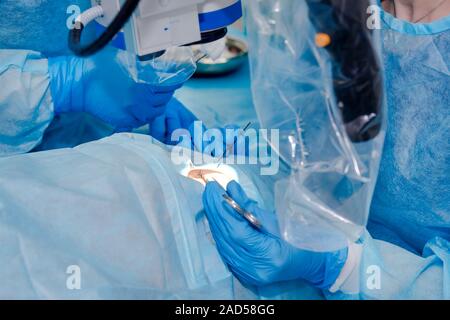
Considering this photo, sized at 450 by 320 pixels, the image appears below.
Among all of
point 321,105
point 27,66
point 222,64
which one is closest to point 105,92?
point 27,66

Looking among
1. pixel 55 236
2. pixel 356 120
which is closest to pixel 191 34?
pixel 356 120

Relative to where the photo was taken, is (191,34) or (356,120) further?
(191,34)

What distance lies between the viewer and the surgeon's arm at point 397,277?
973 millimetres

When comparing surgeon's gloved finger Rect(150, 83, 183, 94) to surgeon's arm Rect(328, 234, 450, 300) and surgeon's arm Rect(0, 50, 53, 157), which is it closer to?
surgeon's arm Rect(0, 50, 53, 157)

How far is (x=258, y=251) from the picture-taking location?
36.8 inches

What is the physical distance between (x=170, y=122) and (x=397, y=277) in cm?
71

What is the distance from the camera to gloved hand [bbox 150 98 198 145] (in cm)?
135

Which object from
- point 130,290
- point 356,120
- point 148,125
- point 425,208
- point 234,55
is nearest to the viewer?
point 356,120

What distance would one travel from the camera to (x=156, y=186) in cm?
97

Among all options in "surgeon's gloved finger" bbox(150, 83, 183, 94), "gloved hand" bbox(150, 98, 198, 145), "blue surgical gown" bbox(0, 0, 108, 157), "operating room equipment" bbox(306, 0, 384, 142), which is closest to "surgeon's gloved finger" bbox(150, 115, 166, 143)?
"gloved hand" bbox(150, 98, 198, 145)

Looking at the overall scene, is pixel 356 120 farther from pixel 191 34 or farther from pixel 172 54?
pixel 172 54

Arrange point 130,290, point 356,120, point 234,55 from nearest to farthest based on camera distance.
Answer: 1. point 356,120
2. point 130,290
3. point 234,55

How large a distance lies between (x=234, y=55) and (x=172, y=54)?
2.28ft
